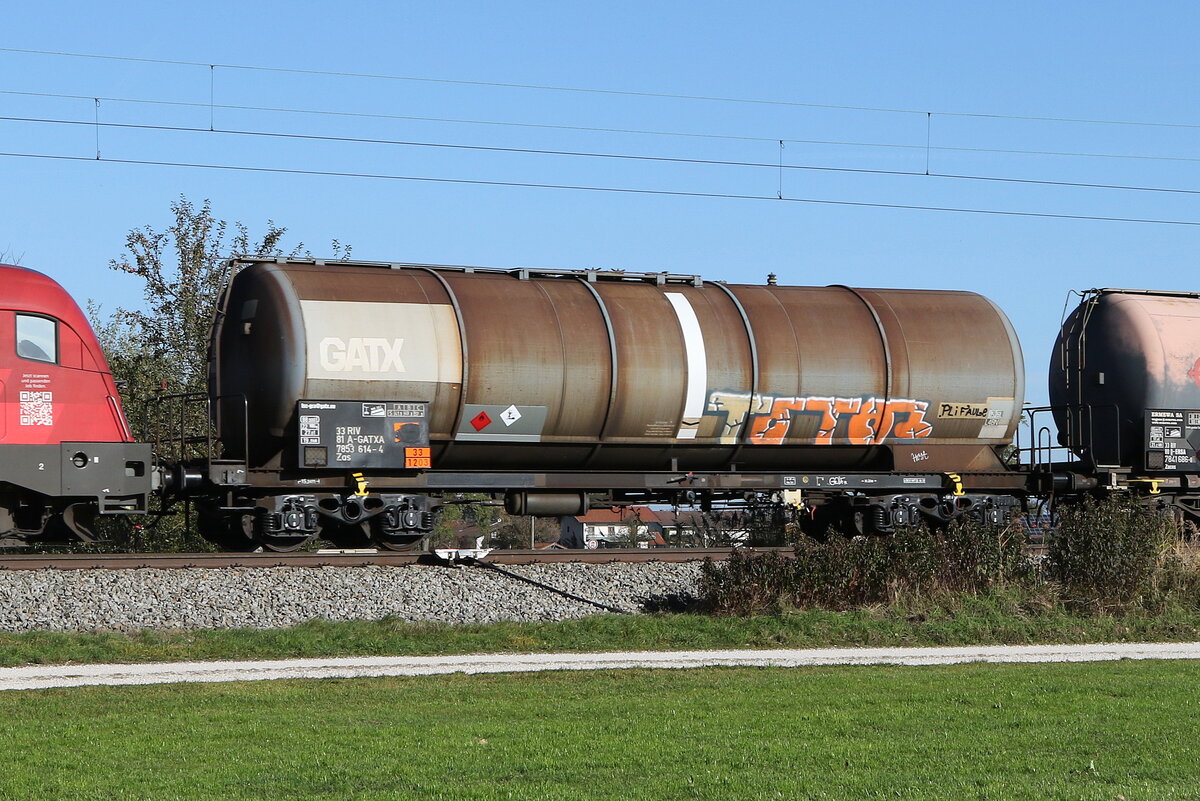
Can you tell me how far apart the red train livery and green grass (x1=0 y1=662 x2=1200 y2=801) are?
258 inches

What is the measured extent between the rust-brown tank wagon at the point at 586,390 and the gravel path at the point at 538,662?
5533 mm

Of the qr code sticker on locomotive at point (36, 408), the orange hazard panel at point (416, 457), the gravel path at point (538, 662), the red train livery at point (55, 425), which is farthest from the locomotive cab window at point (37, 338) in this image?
the gravel path at point (538, 662)

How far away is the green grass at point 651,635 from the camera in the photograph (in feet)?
44.9

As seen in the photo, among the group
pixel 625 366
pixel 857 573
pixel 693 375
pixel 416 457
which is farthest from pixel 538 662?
pixel 693 375

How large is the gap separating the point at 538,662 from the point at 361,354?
6541 mm

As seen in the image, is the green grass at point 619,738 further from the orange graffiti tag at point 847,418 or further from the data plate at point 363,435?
the orange graffiti tag at point 847,418

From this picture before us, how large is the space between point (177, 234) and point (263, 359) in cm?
1339

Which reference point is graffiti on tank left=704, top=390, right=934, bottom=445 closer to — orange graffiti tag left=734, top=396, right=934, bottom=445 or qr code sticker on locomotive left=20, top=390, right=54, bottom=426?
orange graffiti tag left=734, top=396, right=934, bottom=445

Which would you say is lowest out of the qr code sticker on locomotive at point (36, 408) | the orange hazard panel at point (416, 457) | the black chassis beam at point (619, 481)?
the black chassis beam at point (619, 481)

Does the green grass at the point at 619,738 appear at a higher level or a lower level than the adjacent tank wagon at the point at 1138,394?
lower

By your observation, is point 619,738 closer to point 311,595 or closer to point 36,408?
point 311,595

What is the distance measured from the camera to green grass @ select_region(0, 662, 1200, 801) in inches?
296

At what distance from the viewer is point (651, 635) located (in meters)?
14.8

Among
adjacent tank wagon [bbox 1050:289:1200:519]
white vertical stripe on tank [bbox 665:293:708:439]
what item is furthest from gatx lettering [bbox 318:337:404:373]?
adjacent tank wagon [bbox 1050:289:1200:519]
